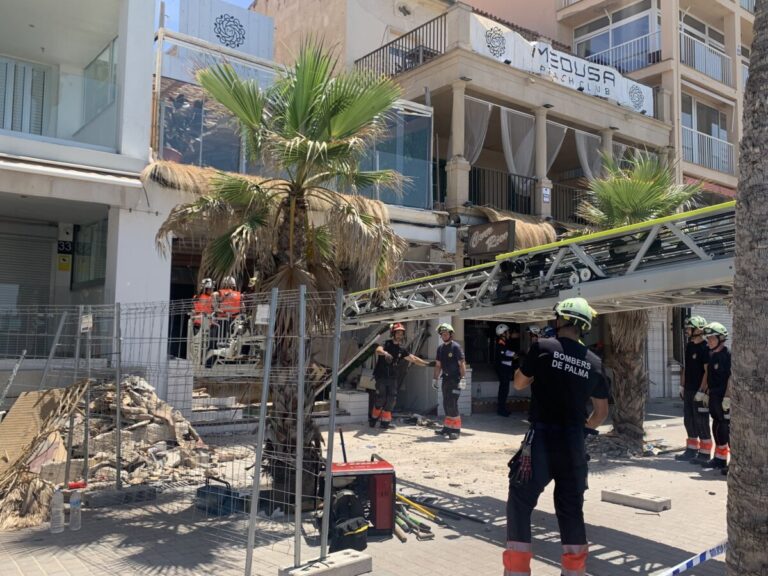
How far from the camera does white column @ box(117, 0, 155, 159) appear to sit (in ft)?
36.4

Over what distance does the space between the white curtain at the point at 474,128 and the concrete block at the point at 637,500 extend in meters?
9.55

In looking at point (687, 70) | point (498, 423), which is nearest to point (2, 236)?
point (498, 423)

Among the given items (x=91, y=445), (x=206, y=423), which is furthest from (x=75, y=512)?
(x=206, y=423)

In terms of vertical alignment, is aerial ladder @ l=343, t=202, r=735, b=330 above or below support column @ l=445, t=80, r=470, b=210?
below

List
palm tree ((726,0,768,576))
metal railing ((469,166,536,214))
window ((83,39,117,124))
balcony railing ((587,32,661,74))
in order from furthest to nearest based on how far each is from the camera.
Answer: balcony railing ((587,32,661,74)), metal railing ((469,166,536,214)), window ((83,39,117,124)), palm tree ((726,0,768,576))

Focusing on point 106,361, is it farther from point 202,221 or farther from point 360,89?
point 360,89

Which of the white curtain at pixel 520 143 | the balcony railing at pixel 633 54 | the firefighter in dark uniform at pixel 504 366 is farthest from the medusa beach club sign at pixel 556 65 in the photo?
the firefighter in dark uniform at pixel 504 366

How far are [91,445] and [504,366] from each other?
28.2 ft

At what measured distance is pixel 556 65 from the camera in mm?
16500

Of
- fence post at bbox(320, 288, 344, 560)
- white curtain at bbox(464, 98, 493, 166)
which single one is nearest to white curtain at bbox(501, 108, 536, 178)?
white curtain at bbox(464, 98, 493, 166)

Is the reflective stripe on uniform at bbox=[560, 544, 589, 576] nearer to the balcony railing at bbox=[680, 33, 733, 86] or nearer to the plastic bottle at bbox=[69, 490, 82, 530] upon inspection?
the plastic bottle at bbox=[69, 490, 82, 530]

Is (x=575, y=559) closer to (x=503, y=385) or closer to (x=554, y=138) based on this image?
(x=503, y=385)

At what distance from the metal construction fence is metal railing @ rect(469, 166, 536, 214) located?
921cm

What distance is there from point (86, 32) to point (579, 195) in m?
12.4
